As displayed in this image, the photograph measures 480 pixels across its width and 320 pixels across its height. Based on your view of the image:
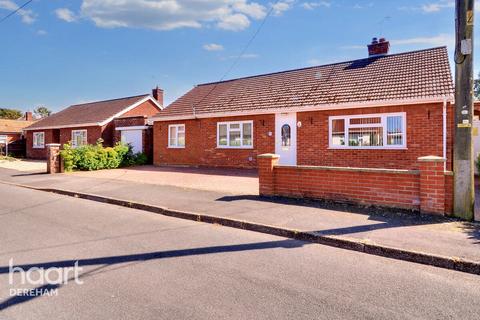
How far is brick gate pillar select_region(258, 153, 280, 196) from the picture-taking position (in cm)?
887

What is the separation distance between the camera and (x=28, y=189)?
Result: 11.8 m

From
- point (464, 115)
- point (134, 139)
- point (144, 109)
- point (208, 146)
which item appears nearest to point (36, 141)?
point (144, 109)

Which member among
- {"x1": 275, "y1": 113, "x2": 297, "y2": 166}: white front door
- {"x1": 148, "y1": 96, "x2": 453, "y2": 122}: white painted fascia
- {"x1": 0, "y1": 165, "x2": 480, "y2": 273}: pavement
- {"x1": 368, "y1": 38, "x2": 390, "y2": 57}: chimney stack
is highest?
{"x1": 368, "y1": 38, "x2": 390, "y2": 57}: chimney stack

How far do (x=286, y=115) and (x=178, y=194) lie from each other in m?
7.56

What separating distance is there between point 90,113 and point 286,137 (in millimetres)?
20401

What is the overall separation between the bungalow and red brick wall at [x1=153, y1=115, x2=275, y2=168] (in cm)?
5

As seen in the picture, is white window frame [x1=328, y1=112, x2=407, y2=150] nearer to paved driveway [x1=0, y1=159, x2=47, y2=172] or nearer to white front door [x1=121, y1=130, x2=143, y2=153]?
white front door [x1=121, y1=130, x2=143, y2=153]

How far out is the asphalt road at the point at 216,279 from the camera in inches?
128

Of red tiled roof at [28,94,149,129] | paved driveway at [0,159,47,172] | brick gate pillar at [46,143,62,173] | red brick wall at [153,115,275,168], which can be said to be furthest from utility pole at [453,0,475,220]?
red tiled roof at [28,94,149,129]

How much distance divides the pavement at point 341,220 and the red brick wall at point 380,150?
234 inches

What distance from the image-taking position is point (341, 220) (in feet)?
21.0

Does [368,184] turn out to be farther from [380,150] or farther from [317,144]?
[317,144]

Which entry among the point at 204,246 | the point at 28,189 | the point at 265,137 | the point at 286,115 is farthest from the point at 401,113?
the point at 28,189

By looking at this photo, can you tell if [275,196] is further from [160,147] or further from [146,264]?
[160,147]
